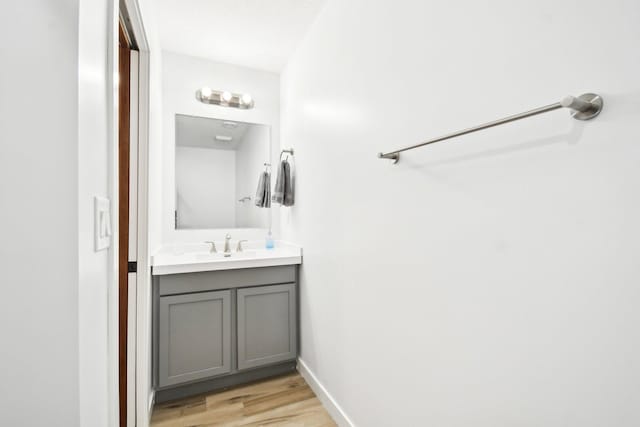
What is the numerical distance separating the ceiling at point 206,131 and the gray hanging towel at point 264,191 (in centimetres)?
35

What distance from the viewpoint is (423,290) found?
1.00 meters

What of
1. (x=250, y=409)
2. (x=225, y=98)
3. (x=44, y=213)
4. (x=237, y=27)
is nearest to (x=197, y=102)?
(x=225, y=98)

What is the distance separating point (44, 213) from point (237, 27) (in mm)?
1908

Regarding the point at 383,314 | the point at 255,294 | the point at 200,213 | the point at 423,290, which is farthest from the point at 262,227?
the point at 423,290

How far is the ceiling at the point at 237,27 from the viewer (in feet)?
5.66

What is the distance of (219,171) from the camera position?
240 cm

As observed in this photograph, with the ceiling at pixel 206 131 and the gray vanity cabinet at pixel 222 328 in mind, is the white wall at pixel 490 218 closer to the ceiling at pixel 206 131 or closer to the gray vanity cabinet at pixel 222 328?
the gray vanity cabinet at pixel 222 328

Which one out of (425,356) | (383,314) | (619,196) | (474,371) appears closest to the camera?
(619,196)

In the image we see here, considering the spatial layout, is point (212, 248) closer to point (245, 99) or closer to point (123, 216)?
point (123, 216)

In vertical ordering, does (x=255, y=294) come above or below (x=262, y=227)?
below

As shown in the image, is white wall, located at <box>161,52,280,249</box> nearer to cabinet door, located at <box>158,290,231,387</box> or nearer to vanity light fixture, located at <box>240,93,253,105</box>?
vanity light fixture, located at <box>240,93,253,105</box>

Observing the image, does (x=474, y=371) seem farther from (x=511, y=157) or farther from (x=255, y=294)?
(x=255, y=294)

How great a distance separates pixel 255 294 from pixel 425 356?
126cm

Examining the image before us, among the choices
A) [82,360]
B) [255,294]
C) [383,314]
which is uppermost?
[82,360]
